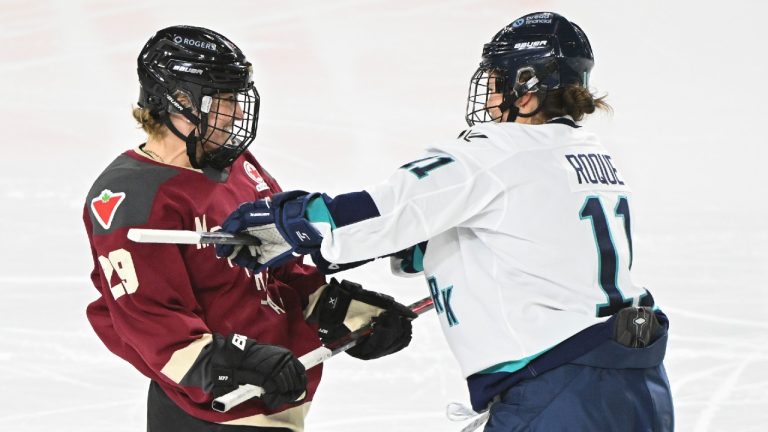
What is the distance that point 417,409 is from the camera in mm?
3674

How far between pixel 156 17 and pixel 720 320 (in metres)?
3.67

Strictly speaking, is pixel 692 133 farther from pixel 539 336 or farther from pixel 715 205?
pixel 539 336

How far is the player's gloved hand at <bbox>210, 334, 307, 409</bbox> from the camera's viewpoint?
2289mm

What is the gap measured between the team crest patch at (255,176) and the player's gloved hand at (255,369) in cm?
49

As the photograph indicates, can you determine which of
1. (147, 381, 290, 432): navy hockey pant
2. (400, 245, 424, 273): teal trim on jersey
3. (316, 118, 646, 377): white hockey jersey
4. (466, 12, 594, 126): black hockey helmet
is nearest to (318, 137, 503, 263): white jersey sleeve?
(316, 118, 646, 377): white hockey jersey

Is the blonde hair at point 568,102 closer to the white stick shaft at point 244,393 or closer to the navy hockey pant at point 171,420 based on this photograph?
the white stick shaft at point 244,393

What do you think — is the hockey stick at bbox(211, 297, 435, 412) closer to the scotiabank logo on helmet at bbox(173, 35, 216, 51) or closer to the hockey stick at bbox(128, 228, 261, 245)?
the hockey stick at bbox(128, 228, 261, 245)

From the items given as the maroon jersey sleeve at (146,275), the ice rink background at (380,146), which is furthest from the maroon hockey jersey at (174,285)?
the ice rink background at (380,146)

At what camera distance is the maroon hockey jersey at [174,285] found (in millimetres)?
2297

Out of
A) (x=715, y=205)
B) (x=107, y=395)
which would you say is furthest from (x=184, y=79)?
(x=715, y=205)

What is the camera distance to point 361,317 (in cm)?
278

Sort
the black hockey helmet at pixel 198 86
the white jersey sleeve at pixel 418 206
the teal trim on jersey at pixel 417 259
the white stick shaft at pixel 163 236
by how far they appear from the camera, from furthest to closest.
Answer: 1. the teal trim on jersey at pixel 417 259
2. the black hockey helmet at pixel 198 86
3. the white jersey sleeve at pixel 418 206
4. the white stick shaft at pixel 163 236

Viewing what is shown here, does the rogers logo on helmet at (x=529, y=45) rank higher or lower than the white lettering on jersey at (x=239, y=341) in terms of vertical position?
higher

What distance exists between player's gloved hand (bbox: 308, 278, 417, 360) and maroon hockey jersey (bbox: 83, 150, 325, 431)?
143 millimetres
